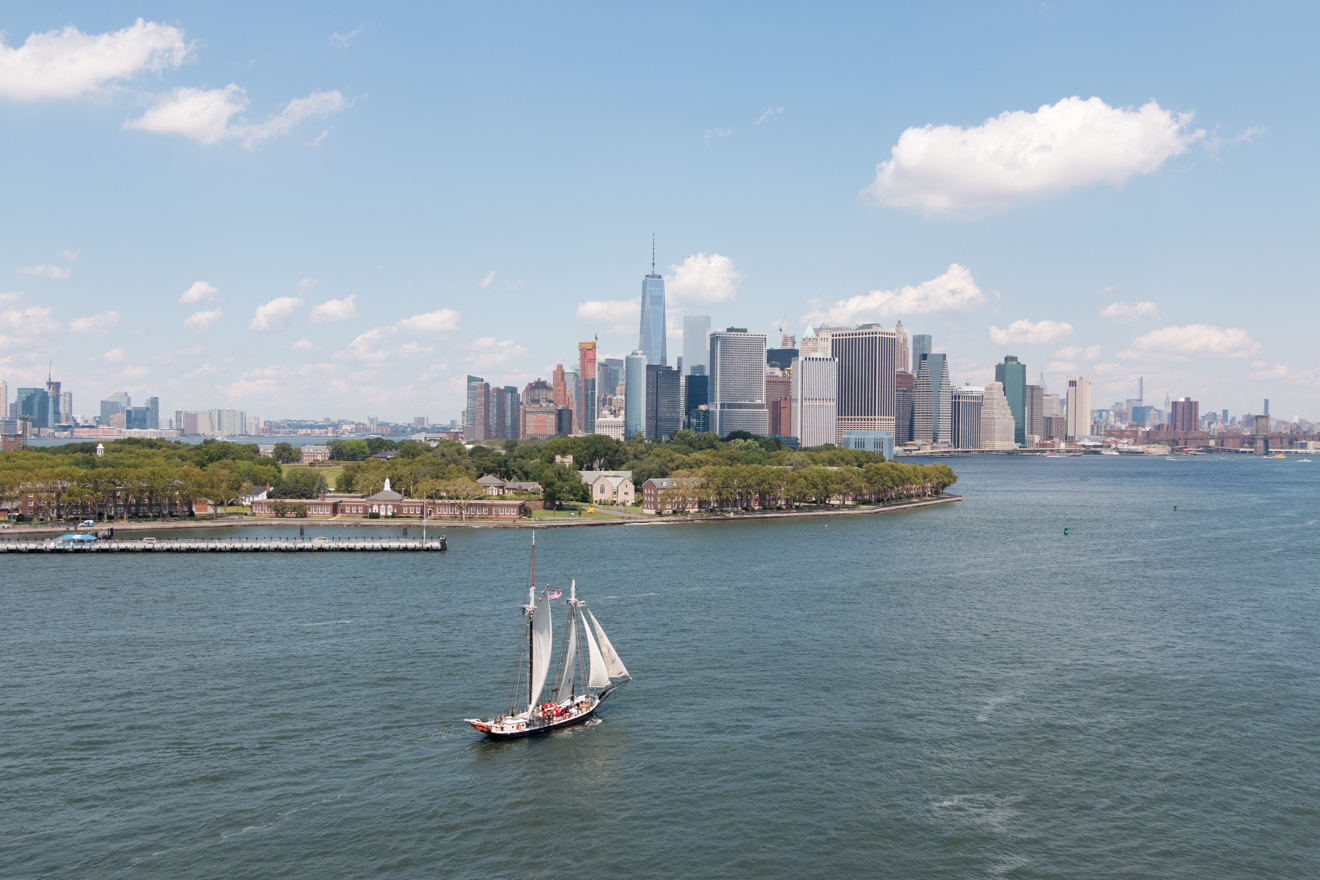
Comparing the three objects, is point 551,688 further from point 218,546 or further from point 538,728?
point 218,546

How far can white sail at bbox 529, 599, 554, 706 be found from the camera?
144ft

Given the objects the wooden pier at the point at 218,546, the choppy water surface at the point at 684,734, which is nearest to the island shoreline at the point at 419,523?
the wooden pier at the point at 218,546

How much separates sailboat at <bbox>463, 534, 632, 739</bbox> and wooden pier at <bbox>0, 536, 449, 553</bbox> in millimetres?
59229

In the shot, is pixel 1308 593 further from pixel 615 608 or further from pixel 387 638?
pixel 387 638

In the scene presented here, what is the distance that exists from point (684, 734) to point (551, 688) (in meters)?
9.66

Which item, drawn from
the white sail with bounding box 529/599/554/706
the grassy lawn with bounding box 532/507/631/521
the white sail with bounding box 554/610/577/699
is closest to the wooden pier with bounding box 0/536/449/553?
the grassy lawn with bounding box 532/507/631/521

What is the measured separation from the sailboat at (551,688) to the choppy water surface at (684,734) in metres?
0.99

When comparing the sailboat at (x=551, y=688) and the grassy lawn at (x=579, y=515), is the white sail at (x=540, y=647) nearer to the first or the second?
the sailboat at (x=551, y=688)

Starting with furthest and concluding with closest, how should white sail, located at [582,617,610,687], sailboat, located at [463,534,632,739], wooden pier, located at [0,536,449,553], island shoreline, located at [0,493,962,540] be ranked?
1. island shoreline, located at [0,493,962,540]
2. wooden pier, located at [0,536,449,553]
3. white sail, located at [582,617,610,687]
4. sailboat, located at [463,534,632,739]

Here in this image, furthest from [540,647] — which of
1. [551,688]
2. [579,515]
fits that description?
[579,515]

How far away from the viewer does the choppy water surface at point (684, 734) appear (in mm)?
32531

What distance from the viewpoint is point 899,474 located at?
566 feet

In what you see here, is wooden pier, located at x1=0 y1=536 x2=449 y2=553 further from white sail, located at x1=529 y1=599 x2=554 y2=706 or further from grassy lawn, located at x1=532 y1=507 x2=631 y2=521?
white sail, located at x1=529 y1=599 x2=554 y2=706

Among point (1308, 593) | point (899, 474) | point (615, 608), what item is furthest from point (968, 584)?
point (899, 474)
